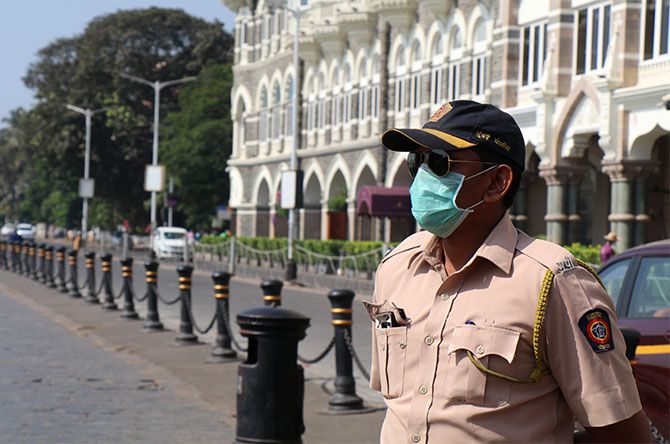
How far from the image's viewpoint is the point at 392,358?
3.53 m

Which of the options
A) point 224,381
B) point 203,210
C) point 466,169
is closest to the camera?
point 466,169

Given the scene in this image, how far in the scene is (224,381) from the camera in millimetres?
13000

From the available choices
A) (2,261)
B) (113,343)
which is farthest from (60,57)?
(113,343)

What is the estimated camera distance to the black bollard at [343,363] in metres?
10.9

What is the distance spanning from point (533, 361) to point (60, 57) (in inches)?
3284

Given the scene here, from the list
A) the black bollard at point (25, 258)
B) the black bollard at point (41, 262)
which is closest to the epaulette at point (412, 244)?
the black bollard at point (41, 262)

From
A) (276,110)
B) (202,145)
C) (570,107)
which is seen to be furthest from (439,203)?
(202,145)

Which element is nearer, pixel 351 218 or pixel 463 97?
pixel 463 97

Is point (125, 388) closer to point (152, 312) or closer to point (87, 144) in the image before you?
point (152, 312)

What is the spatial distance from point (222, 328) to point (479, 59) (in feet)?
80.1

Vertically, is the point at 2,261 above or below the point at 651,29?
below

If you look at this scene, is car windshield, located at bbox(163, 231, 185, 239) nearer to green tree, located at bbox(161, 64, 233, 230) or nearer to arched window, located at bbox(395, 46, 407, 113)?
green tree, located at bbox(161, 64, 233, 230)

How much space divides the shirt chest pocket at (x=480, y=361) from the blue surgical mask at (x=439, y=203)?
0.30 metres

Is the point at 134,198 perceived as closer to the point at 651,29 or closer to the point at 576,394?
the point at 651,29
